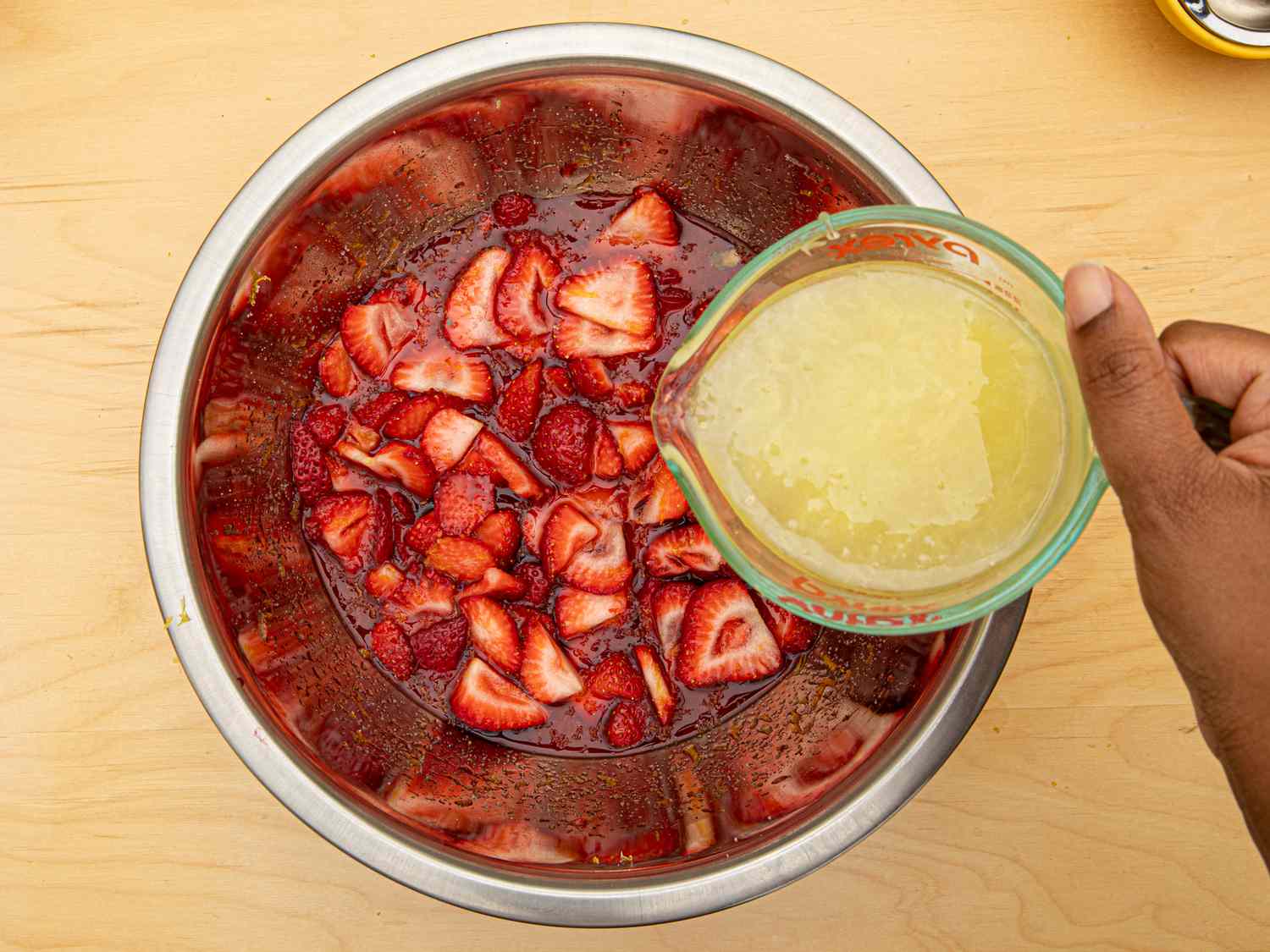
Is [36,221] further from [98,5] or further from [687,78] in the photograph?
[687,78]

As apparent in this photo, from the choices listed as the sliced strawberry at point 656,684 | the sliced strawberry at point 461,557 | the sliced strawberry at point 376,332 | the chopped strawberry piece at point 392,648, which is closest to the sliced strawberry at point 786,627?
the sliced strawberry at point 656,684

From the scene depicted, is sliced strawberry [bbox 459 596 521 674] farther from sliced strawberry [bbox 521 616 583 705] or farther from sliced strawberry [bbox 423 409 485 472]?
sliced strawberry [bbox 423 409 485 472]

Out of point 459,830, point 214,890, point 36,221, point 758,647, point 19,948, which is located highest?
point 36,221

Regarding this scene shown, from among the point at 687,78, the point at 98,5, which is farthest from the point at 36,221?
the point at 687,78

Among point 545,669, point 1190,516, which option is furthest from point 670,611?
point 1190,516

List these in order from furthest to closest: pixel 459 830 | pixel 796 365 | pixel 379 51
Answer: pixel 379 51 → pixel 459 830 → pixel 796 365

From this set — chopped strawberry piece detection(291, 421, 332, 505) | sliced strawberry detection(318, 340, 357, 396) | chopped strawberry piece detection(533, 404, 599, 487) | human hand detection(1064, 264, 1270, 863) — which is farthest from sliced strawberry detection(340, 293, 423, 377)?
human hand detection(1064, 264, 1270, 863)

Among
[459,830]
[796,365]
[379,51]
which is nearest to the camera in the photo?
[796,365]
